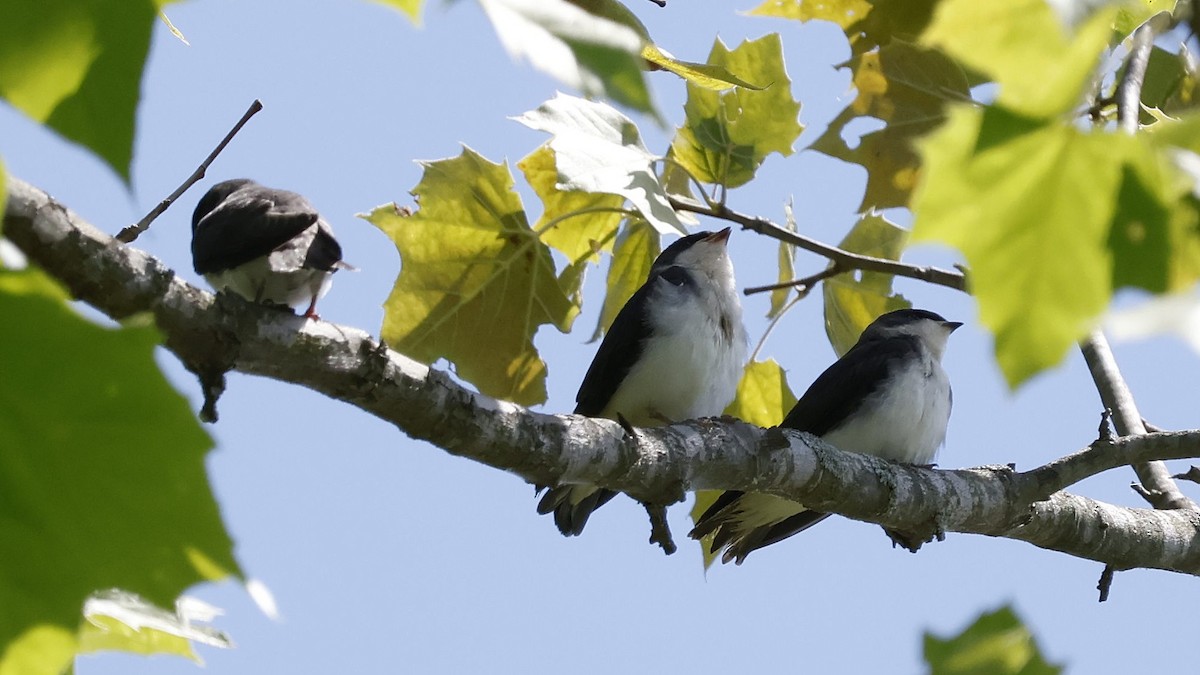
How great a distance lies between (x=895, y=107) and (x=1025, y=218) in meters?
3.11

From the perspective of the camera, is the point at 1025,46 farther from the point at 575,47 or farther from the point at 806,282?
the point at 806,282

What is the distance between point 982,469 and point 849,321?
820 mm

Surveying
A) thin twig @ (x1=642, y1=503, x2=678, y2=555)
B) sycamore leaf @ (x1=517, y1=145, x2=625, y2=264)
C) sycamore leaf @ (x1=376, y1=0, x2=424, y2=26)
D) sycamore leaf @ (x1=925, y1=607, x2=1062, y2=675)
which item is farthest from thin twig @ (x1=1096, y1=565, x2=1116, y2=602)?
sycamore leaf @ (x1=376, y1=0, x2=424, y2=26)

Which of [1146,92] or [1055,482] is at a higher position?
[1146,92]

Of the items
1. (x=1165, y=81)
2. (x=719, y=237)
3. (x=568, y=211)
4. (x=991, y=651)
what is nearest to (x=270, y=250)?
(x=568, y=211)

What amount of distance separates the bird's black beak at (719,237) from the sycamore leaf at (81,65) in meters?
4.57

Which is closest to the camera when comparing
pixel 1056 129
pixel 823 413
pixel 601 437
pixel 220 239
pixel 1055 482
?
pixel 1056 129

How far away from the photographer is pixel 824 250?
11.8 feet

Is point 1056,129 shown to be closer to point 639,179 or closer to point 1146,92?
point 639,179

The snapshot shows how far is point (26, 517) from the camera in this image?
0.77 m

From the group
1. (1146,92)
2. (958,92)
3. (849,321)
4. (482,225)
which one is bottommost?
(482,225)

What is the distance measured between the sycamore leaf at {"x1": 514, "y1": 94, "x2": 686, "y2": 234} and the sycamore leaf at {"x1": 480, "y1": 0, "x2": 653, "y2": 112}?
2.11 metres

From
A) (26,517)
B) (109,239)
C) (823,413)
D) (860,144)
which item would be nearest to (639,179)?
(860,144)

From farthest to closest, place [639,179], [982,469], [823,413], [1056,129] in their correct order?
[823,413] < [982,469] < [639,179] < [1056,129]
